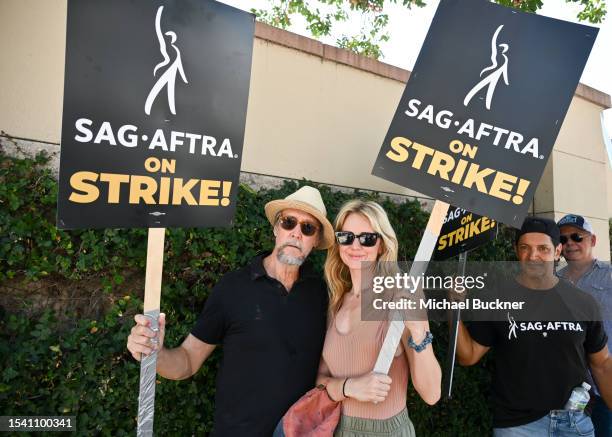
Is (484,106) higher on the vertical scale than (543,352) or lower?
higher

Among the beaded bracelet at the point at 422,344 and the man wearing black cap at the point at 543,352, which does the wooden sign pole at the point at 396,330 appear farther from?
the man wearing black cap at the point at 543,352

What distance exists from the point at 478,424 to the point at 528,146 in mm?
2947

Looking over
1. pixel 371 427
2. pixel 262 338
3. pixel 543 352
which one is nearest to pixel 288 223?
pixel 262 338

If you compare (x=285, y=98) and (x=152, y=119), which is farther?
(x=285, y=98)

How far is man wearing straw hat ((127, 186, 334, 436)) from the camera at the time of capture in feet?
6.84

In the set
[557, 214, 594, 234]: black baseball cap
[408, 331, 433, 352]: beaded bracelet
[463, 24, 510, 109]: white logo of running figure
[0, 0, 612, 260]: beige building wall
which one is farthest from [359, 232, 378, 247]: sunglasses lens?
[557, 214, 594, 234]: black baseball cap

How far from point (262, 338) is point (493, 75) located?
179 cm

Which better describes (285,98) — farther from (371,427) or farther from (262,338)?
(371,427)

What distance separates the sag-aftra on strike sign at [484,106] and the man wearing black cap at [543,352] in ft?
2.84

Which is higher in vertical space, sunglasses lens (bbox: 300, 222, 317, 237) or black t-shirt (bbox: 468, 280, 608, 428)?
sunglasses lens (bbox: 300, 222, 317, 237)

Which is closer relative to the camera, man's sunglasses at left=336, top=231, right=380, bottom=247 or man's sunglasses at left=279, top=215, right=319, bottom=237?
man's sunglasses at left=336, top=231, right=380, bottom=247

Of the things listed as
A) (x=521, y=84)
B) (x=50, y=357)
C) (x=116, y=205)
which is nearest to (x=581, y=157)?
(x=521, y=84)

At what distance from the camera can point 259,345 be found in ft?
7.03

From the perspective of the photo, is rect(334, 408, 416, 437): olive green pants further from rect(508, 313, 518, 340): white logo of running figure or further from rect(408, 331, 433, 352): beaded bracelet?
rect(508, 313, 518, 340): white logo of running figure
